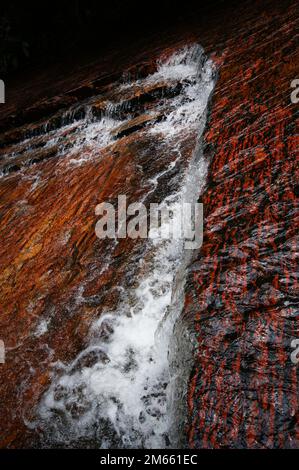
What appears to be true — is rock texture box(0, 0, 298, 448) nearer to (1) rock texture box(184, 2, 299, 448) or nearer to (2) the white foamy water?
(1) rock texture box(184, 2, 299, 448)

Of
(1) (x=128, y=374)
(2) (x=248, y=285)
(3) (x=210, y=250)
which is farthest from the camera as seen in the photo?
(1) (x=128, y=374)

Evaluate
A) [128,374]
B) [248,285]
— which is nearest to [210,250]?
[248,285]

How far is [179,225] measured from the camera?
3.73 m

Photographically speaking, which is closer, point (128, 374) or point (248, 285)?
point (248, 285)

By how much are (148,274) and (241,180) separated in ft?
4.14

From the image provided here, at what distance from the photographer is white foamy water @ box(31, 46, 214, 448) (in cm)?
259

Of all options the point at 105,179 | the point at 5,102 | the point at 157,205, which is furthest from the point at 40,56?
the point at 157,205

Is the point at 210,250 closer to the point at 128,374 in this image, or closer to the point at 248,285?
the point at 248,285

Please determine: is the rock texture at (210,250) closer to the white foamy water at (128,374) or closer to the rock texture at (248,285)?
the rock texture at (248,285)

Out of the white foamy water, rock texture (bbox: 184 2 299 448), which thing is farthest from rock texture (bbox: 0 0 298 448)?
the white foamy water

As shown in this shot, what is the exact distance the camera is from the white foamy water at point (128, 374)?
2592 mm

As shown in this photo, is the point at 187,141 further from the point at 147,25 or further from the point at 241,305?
the point at 147,25

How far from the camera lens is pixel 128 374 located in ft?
9.37

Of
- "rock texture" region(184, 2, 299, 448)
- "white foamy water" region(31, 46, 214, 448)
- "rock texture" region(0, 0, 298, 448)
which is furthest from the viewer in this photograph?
"white foamy water" region(31, 46, 214, 448)
